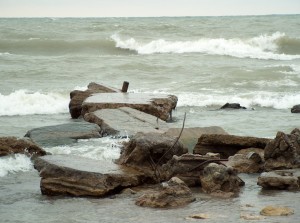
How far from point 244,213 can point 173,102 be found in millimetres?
6523

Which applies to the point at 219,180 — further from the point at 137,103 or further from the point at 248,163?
the point at 137,103

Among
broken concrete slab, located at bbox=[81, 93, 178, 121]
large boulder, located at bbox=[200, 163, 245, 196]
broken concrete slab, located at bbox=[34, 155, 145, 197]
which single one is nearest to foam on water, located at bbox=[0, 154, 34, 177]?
broken concrete slab, located at bbox=[34, 155, 145, 197]

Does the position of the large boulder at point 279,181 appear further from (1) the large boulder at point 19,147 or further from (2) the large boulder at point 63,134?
(2) the large boulder at point 63,134

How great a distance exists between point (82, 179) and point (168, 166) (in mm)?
1057

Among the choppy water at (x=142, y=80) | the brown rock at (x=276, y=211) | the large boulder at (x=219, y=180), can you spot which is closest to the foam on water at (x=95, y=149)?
the choppy water at (x=142, y=80)

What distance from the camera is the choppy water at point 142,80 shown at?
244 inches

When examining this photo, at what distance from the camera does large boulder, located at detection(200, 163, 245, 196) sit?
653 centimetres

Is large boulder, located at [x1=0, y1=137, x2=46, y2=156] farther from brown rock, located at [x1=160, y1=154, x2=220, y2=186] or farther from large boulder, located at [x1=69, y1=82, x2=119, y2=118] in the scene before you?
large boulder, located at [x1=69, y1=82, x2=119, y2=118]

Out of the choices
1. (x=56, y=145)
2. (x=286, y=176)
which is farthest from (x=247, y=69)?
(x=286, y=176)

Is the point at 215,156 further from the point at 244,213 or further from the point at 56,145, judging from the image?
the point at 56,145

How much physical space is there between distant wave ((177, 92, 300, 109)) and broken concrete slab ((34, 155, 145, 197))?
933 cm

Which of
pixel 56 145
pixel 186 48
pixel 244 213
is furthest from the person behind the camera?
pixel 186 48

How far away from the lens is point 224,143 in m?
8.24

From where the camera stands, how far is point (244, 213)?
18.5ft
